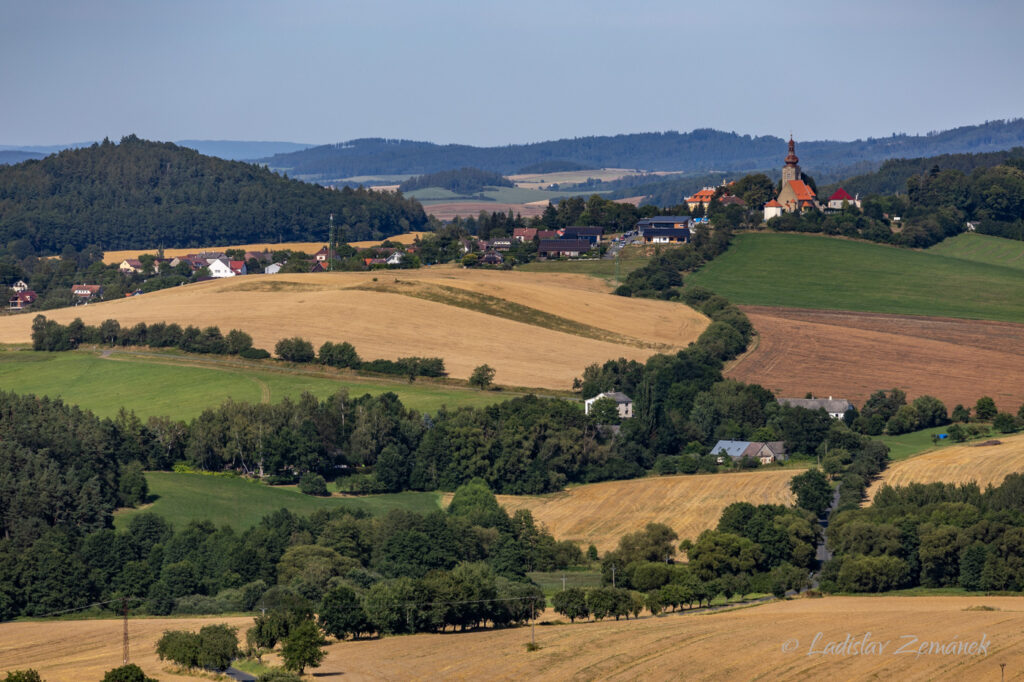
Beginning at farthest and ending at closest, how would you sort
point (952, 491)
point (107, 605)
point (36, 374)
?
point (36, 374), point (952, 491), point (107, 605)

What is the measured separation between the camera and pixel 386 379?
103188mm

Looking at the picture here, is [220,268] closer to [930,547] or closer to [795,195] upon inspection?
[795,195]

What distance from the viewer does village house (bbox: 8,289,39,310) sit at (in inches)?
6113

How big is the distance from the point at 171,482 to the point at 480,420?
20.0 metres

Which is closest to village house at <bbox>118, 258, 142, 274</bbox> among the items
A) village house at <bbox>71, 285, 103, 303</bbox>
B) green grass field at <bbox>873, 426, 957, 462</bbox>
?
village house at <bbox>71, 285, 103, 303</bbox>

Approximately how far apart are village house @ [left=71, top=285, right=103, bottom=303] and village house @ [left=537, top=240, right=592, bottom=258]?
50886mm

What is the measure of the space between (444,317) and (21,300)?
62.8 meters

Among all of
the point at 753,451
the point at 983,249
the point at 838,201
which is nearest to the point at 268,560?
the point at 753,451

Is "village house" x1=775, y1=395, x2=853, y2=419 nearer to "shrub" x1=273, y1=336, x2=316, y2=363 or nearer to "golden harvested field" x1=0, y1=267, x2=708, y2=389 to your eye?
"golden harvested field" x1=0, y1=267, x2=708, y2=389

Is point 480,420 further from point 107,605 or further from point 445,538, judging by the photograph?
point 107,605

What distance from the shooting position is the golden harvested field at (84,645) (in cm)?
4728

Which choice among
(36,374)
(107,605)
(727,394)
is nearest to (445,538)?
(107,605)

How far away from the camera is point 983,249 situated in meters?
162

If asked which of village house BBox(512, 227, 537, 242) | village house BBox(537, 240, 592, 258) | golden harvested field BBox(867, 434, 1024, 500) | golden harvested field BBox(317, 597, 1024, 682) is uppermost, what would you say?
village house BBox(512, 227, 537, 242)
